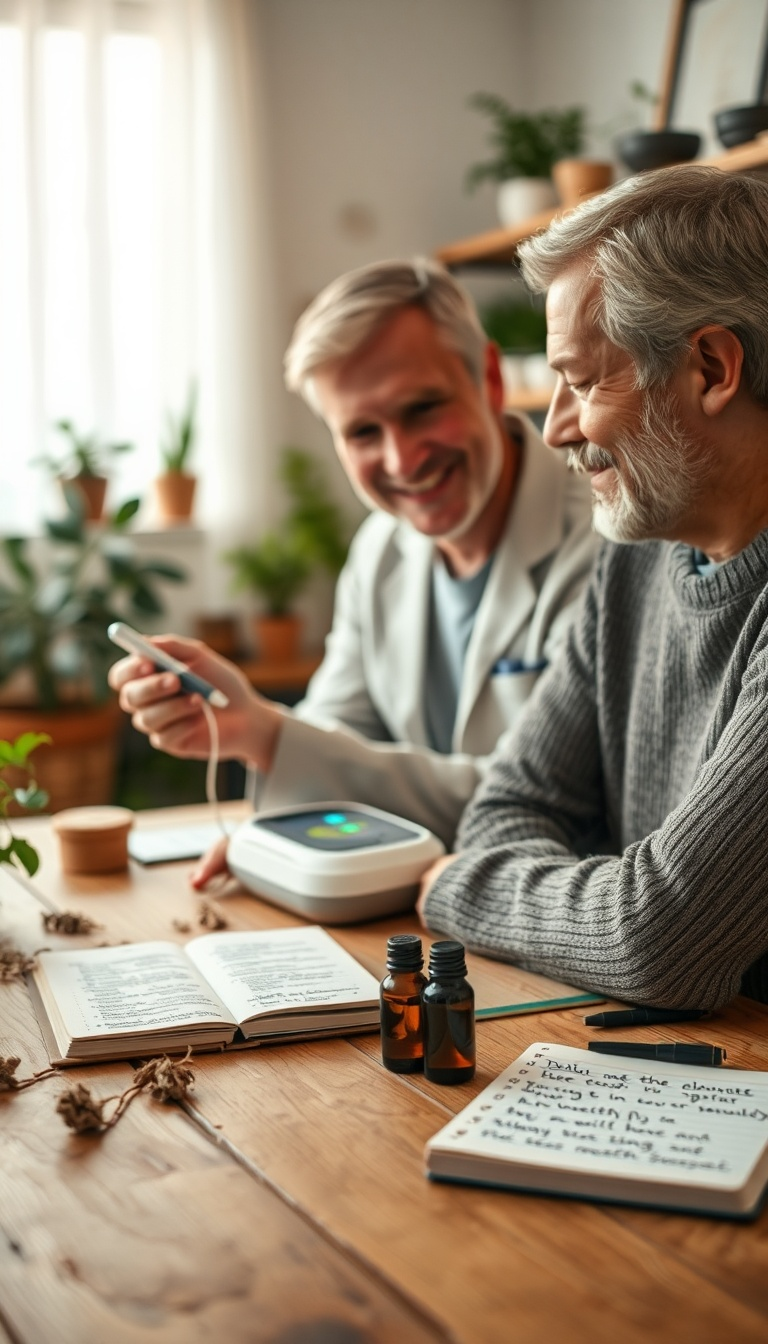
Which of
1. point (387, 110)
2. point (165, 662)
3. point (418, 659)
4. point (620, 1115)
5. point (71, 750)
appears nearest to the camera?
point (620, 1115)

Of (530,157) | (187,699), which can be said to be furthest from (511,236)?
(187,699)

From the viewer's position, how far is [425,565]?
2379mm

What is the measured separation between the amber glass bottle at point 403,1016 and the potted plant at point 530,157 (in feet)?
10.9

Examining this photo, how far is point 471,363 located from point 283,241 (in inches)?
90.6

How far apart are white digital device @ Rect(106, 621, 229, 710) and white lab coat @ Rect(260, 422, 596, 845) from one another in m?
0.20

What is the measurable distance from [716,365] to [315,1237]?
0.89 metres

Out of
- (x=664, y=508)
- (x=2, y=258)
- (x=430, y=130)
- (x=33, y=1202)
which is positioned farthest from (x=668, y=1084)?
(x=430, y=130)

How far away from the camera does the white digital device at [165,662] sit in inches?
68.8

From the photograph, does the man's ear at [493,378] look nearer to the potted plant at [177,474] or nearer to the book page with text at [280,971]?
the book page with text at [280,971]

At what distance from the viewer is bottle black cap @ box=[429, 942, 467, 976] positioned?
106 centimetres

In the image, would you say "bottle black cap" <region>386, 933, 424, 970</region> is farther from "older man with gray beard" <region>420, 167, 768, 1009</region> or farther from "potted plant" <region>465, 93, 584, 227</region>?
"potted plant" <region>465, 93, 584, 227</region>

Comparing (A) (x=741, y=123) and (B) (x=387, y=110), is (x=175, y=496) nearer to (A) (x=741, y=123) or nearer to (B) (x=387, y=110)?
(B) (x=387, y=110)

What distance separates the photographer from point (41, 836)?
2.05 meters

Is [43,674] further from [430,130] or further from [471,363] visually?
[430,130]
